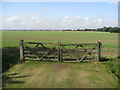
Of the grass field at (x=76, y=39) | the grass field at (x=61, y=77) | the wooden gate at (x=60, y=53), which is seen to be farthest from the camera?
the grass field at (x=76, y=39)

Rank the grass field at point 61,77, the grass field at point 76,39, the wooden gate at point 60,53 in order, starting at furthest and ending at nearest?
the grass field at point 76,39
the wooden gate at point 60,53
the grass field at point 61,77

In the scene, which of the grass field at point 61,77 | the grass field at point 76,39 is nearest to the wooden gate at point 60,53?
the grass field at point 61,77

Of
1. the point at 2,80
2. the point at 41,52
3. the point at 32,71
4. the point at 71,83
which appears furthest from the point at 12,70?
the point at 71,83

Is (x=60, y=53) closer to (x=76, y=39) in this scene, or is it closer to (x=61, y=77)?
(x=61, y=77)

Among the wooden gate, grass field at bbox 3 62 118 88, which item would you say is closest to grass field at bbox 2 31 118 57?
the wooden gate

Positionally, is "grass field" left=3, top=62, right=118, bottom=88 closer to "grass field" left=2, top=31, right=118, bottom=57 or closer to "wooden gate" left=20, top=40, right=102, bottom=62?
"wooden gate" left=20, top=40, right=102, bottom=62

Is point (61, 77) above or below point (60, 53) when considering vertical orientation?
below

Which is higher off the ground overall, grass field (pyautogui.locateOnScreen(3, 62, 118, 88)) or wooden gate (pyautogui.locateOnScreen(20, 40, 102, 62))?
wooden gate (pyautogui.locateOnScreen(20, 40, 102, 62))

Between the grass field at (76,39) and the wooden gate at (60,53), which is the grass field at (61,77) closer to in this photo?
the wooden gate at (60,53)

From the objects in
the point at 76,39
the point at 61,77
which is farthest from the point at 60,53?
the point at 76,39

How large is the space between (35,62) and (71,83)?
4.69m

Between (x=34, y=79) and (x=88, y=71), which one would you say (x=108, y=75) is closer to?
(x=88, y=71)

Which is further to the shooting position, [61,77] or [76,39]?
[76,39]

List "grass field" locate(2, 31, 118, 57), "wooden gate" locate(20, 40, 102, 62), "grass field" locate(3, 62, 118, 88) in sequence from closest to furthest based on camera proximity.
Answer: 1. "grass field" locate(3, 62, 118, 88)
2. "wooden gate" locate(20, 40, 102, 62)
3. "grass field" locate(2, 31, 118, 57)
